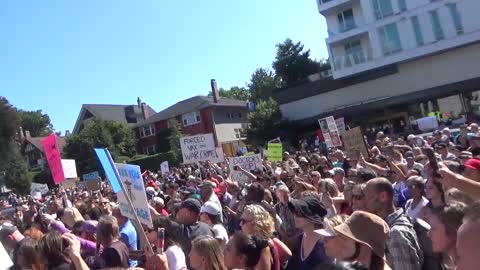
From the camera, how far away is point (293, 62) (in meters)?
62.8

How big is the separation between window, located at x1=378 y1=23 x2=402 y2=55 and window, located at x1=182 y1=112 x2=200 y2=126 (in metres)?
24.0

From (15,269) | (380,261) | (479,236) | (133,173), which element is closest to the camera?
(479,236)

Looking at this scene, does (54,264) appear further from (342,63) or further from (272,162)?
(342,63)

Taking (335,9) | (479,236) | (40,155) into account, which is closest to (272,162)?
(479,236)

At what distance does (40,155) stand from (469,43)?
59.8 metres

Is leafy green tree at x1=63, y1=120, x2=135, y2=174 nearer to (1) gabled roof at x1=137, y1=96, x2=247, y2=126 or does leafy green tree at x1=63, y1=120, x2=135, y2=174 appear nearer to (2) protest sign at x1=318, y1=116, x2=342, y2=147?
(1) gabled roof at x1=137, y1=96, x2=247, y2=126

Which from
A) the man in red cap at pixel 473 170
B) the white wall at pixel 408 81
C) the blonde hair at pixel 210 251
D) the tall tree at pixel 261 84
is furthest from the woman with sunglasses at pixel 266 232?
the tall tree at pixel 261 84

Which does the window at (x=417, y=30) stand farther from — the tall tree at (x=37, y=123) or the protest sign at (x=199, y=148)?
the tall tree at (x=37, y=123)


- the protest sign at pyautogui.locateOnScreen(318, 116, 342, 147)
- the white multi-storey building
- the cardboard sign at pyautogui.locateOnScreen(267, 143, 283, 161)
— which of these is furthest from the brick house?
the cardboard sign at pyautogui.locateOnScreen(267, 143, 283, 161)

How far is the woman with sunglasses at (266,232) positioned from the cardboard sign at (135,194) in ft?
4.23

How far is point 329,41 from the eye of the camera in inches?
1742

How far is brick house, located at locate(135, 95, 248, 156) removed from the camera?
189 ft

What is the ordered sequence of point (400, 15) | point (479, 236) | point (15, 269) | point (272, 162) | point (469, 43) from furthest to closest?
1. point (400, 15)
2. point (469, 43)
3. point (272, 162)
4. point (15, 269)
5. point (479, 236)

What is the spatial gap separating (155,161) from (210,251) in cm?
4924
